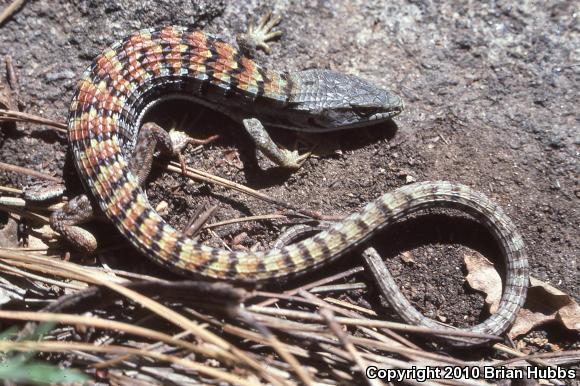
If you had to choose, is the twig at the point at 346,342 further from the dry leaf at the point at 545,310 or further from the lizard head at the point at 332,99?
the lizard head at the point at 332,99

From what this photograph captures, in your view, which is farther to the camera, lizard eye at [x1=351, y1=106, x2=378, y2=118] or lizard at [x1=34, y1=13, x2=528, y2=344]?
lizard eye at [x1=351, y1=106, x2=378, y2=118]

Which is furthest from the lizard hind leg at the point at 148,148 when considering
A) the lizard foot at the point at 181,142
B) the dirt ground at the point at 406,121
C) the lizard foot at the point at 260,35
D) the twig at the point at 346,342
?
the twig at the point at 346,342

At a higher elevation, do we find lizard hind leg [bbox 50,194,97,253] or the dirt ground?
the dirt ground

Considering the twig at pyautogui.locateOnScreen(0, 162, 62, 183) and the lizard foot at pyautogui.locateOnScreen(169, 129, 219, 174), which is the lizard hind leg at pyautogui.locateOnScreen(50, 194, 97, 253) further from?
the lizard foot at pyautogui.locateOnScreen(169, 129, 219, 174)

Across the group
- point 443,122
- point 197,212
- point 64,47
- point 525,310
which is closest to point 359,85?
point 443,122

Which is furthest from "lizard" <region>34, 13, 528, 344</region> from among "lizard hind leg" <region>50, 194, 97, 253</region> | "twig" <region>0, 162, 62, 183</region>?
"twig" <region>0, 162, 62, 183</region>

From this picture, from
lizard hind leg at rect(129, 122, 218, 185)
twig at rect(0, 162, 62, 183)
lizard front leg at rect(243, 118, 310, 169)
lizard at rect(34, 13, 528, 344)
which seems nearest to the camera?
lizard at rect(34, 13, 528, 344)
